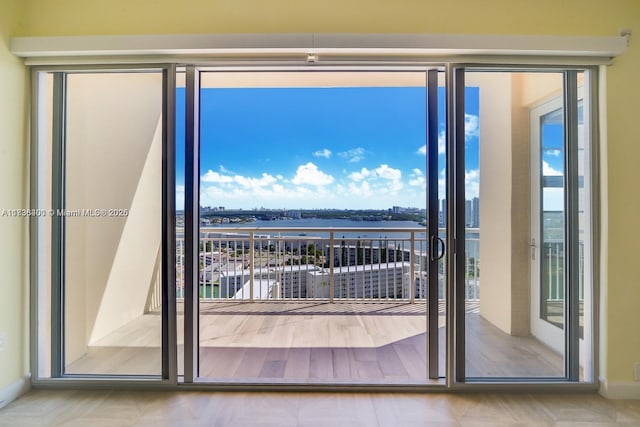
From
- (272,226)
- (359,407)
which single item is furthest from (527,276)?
(272,226)

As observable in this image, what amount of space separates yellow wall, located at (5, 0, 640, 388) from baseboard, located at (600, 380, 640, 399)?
31mm

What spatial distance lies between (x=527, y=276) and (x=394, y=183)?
231 cm

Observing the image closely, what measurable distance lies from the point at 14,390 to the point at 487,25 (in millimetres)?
3725

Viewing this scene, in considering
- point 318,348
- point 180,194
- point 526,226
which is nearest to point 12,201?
point 180,194

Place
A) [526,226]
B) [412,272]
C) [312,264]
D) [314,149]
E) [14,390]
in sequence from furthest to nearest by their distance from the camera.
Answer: [314,149], [312,264], [412,272], [526,226], [14,390]

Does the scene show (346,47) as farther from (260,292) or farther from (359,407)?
(260,292)

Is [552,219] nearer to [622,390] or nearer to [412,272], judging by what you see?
[622,390]

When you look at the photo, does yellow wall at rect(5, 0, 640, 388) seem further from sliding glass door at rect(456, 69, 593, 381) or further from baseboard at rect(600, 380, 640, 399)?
sliding glass door at rect(456, 69, 593, 381)

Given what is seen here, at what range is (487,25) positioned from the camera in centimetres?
222

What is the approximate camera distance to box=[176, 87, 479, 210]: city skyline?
452 centimetres

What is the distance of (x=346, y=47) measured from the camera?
217 centimetres

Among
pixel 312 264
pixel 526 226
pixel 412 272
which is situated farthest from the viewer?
pixel 312 264

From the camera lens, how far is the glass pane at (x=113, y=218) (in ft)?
7.82

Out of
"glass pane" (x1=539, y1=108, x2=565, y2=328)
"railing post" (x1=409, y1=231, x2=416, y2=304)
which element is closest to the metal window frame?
"glass pane" (x1=539, y1=108, x2=565, y2=328)
